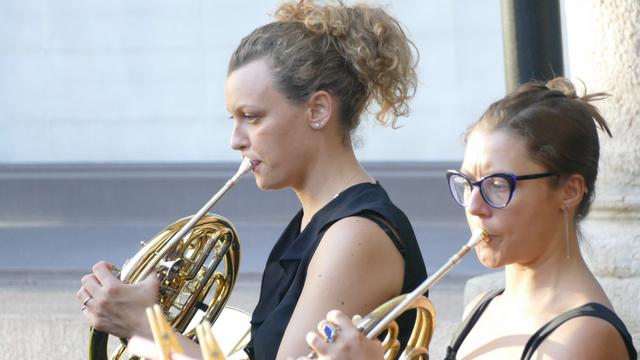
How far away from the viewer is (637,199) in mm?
3135

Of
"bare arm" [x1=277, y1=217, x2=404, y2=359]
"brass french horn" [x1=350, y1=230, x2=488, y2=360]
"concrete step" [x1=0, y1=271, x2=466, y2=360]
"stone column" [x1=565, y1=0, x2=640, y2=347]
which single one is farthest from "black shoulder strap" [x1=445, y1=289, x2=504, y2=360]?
"concrete step" [x1=0, y1=271, x2=466, y2=360]

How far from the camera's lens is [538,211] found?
1.89m

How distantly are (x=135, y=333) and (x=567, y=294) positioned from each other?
0.84 meters

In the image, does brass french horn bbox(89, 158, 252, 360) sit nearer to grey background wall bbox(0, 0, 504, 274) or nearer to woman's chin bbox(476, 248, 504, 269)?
woman's chin bbox(476, 248, 504, 269)

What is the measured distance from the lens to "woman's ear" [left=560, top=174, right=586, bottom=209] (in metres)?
1.92

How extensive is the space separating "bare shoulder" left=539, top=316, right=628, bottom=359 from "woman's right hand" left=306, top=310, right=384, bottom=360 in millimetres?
296

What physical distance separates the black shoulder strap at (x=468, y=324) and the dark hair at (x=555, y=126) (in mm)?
237

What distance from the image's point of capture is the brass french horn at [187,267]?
2.45 metres

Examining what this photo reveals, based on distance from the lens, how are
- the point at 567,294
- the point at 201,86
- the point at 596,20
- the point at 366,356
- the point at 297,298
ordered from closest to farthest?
the point at 366,356
the point at 567,294
the point at 297,298
the point at 596,20
the point at 201,86

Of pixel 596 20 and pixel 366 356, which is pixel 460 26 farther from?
pixel 366 356

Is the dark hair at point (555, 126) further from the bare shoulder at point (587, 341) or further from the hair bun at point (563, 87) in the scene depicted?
the bare shoulder at point (587, 341)

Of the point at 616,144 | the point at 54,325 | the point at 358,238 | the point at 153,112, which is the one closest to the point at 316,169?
the point at 358,238

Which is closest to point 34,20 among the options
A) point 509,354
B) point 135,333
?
point 135,333

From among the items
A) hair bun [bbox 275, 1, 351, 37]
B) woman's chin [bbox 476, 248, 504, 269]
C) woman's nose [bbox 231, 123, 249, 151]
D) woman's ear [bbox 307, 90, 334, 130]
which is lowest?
woman's chin [bbox 476, 248, 504, 269]
